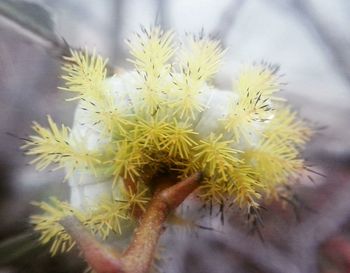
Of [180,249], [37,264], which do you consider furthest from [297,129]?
[37,264]

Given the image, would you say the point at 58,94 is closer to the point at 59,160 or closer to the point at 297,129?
the point at 59,160

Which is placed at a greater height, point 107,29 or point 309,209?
point 107,29

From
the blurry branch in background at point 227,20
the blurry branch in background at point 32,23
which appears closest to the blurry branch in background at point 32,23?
the blurry branch in background at point 32,23

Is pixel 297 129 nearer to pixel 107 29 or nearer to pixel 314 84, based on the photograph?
pixel 314 84

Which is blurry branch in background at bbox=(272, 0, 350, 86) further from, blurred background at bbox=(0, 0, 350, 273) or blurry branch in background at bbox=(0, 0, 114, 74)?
blurry branch in background at bbox=(0, 0, 114, 74)

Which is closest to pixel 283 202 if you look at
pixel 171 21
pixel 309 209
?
pixel 309 209

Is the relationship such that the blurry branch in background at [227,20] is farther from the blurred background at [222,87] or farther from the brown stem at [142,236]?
the brown stem at [142,236]

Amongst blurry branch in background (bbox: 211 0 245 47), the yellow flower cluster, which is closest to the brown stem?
the yellow flower cluster
